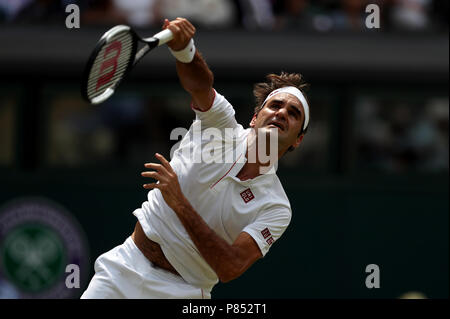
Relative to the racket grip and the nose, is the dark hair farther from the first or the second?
the racket grip

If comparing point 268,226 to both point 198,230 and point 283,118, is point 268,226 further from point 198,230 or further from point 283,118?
point 283,118

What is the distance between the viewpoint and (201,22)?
25.7 ft

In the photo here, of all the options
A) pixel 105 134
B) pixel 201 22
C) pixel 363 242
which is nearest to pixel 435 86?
pixel 363 242

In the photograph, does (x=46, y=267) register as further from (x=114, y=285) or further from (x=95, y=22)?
(x=114, y=285)

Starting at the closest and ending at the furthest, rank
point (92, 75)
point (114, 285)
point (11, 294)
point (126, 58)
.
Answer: point (92, 75) < point (126, 58) < point (114, 285) < point (11, 294)

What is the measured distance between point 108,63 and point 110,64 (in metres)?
0.03

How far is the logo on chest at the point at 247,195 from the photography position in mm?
4219

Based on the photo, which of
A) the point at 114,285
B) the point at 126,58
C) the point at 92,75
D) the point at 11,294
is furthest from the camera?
the point at 11,294

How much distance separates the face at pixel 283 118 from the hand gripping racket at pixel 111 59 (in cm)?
70

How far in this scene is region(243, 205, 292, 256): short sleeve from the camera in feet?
13.5

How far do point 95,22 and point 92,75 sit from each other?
4.28 m

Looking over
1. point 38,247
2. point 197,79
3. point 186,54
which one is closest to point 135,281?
point 197,79

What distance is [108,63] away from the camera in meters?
3.76

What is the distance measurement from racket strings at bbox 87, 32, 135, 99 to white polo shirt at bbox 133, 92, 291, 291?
454 millimetres
